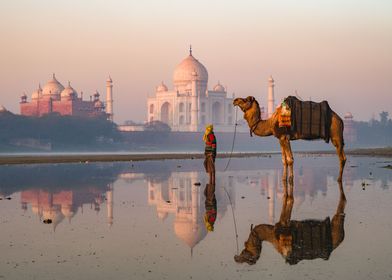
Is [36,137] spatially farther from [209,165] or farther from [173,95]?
[209,165]

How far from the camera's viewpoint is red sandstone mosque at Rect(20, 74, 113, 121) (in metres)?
92.2

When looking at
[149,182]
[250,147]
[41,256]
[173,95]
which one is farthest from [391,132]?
[41,256]

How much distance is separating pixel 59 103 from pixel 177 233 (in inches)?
3523

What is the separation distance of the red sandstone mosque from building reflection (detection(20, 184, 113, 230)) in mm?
78212

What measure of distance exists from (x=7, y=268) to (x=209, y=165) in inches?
368

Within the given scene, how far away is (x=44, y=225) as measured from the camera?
827 centimetres

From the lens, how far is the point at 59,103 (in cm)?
9425

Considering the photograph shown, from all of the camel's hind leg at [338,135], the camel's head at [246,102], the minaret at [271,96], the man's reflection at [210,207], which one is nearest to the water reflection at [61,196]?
the man's reflection at [210,207]

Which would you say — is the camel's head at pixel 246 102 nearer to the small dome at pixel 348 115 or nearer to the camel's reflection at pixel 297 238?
the camel's reflection at pixel 297 238

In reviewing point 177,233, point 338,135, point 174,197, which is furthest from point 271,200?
point 338,135

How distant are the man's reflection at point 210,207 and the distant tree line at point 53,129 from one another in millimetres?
62697

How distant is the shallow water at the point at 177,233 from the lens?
545 cm

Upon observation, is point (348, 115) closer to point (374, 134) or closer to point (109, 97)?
point (374, 134)

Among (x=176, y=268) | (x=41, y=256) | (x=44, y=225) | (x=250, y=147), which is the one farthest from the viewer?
(x=250, y=147)
